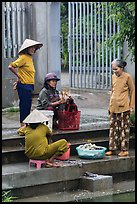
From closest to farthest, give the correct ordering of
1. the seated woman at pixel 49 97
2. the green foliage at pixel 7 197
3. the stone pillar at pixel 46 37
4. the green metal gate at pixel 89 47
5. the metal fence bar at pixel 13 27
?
the green foliage at pixel 7 197
the seated woman at pixel 49 97
the metal fence bar at pixel 13 27
the stone pillar at pixel 46 37
the green metal gate at pixel 89 47

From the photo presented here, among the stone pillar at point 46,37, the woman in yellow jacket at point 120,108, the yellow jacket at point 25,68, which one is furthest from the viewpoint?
the stone pillar at point 46,37

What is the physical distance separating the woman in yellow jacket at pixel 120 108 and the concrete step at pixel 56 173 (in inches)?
10.8

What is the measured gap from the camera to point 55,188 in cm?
881

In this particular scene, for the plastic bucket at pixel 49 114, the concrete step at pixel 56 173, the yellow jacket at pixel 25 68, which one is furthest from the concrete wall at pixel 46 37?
the concrete step at pixel 56 173

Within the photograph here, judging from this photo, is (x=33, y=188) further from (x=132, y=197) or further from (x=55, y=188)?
(x=132, y=197)

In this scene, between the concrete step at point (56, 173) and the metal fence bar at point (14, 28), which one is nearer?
the concrete step at point (56, 173)

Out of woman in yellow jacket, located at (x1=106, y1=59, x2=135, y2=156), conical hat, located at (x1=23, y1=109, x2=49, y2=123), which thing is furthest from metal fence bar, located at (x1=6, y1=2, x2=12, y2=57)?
conical hat, located at (x1=23, y1=109, x2=49, y2=123)

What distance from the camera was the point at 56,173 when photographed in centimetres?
886

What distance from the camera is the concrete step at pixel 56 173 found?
8492mm

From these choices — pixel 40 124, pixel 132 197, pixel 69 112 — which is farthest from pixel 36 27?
pixel 132 197

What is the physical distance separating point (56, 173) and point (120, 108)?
1637 mm

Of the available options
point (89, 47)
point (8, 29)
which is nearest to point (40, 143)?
point (8, 29)

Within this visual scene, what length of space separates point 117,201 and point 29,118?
176cm

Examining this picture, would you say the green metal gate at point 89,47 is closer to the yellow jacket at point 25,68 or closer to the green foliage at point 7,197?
the yellow jacket at point 25,68
